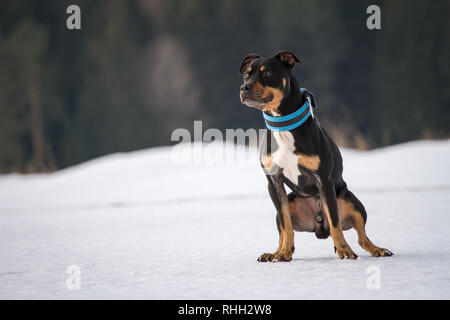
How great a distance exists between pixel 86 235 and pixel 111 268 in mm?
2026

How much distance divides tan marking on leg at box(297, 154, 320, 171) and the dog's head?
0.33m

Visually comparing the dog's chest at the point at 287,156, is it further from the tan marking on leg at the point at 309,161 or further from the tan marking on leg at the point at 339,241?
the tan marking on leg at the point at 339,241

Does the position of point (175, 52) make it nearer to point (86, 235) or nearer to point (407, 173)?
point (407, 173)

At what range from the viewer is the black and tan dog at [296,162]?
11.1 feet

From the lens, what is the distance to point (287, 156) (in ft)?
11.3

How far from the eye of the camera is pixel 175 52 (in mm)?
20234

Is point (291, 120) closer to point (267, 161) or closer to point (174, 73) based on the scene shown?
point (267, 161)

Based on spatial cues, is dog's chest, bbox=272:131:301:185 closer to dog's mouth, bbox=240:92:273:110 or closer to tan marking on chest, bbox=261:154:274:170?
tan marking on chest, bbox=261:154:274:170

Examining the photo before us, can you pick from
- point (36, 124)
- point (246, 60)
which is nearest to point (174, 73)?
point (36, 124)

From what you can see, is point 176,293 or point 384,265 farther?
point 384,265

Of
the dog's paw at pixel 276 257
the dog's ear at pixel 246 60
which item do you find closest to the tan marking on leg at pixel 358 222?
the dog's paw at pixel 276 257

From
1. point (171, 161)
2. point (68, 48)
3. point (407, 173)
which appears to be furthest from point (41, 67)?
point (407, 173)

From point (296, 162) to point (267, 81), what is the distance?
0.50 m

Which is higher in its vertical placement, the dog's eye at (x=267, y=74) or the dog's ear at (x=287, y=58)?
the dog's ear at (x=287, y=58)
